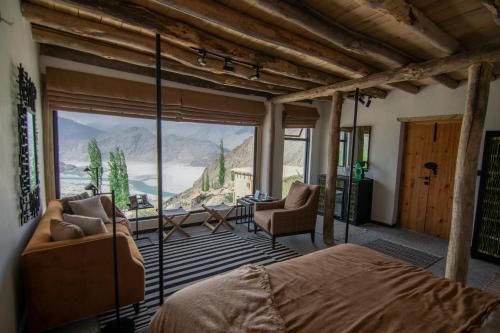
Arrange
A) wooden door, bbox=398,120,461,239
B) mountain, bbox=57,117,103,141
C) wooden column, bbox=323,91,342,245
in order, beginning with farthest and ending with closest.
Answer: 1. wooden door, bbox=398,120,461,239
2. wooden column, bbox=323,91,342,245
3. mountain, bbox=57,117,103,141

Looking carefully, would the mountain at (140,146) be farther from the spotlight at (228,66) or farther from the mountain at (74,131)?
the spotlight at (228,66)

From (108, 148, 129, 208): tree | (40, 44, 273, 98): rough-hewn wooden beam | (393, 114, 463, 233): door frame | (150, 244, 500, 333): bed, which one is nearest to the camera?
(150, 244, 500, 333): bed

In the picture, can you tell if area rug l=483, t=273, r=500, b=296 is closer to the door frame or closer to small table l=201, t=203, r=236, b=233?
the door frame

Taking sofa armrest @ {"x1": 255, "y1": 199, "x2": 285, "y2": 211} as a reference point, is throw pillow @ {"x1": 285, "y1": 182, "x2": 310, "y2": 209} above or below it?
above

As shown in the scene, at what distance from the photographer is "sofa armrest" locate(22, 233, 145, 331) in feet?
5.81

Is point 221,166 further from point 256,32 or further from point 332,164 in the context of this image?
point 256,32

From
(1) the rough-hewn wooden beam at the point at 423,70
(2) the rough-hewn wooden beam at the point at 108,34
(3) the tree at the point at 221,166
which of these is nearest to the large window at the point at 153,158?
(3) the tree at the point at 221,166

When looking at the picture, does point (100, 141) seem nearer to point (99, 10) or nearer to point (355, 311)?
point (99, 10)

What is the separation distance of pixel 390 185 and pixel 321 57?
3146 mm

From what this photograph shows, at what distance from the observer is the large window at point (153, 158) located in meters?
3.60

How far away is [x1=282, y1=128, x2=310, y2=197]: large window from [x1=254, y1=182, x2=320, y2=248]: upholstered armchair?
69.0 inches

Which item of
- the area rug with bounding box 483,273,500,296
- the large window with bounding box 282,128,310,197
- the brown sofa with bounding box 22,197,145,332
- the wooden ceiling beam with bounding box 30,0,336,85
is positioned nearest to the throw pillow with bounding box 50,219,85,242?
the brown sofa with bounding box 22,197,145,332

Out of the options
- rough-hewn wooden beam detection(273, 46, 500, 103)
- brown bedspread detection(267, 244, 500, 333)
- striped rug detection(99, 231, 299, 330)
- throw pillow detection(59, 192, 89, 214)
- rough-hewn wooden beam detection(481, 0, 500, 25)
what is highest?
rough-hewn wooden beam detection(481, 0, 500, 25)

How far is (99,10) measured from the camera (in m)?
2.03
